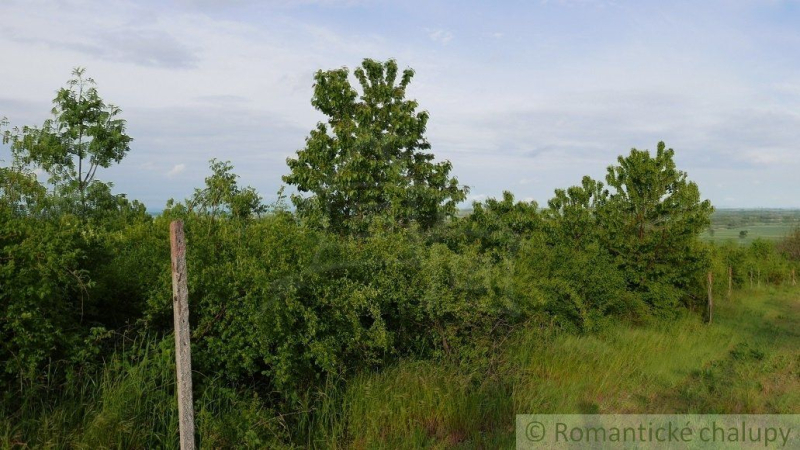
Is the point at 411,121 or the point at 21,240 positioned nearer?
the point at 21,240

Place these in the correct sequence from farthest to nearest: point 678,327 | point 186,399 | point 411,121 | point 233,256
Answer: point 678,327 < point 411,121 < point 233,256 < point 186,399

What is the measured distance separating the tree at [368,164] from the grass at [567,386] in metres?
3.20

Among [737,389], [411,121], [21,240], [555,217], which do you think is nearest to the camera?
[21,240]

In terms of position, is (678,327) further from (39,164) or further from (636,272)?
(39,164)

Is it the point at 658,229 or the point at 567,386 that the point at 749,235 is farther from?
the point at 567,386

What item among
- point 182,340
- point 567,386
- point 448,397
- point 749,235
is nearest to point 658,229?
point 567,386

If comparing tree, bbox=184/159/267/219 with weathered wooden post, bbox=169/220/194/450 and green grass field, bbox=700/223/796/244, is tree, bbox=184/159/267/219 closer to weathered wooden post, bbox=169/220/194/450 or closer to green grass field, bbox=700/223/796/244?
weathered wooden post, bbox=169/220/194/450

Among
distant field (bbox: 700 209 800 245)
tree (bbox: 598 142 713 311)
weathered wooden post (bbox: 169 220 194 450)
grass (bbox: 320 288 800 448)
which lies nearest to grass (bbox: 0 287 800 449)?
grass (bbox: 320 288 800 448)

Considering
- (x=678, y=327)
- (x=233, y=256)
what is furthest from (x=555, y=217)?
(x=233, y=256)

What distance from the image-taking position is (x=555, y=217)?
47.8 feet

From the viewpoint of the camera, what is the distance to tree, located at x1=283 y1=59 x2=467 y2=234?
10.8 meters

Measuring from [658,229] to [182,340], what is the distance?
12.2 m

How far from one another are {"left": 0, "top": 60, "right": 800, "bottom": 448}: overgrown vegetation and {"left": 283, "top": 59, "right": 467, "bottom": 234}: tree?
0.05 metres

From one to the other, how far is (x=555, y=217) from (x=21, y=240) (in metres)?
11.7
